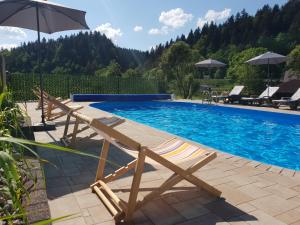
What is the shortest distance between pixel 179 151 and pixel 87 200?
3.56ft

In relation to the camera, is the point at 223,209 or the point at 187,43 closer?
the point at 223,209

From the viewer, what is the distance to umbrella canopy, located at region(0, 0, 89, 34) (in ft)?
17.6

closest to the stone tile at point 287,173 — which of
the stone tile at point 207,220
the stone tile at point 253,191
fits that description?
the stone tile at point 253,191

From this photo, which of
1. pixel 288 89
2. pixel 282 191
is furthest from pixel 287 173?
pixel 288 89

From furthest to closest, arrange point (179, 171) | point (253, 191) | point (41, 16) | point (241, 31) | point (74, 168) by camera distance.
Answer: point (241, 31) → point (41, 16) → point (74, 168) → point (253, 191) → point (179, 171)

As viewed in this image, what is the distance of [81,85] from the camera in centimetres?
1623

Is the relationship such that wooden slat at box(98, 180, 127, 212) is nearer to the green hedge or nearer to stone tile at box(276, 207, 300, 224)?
stone tile at box(276, 207, 300, 224)

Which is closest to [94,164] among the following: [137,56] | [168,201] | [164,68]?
[168,201]

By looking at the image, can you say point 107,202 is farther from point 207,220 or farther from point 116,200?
point 207,220

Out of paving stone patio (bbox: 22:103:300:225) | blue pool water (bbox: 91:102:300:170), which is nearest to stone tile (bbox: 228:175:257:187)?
paving stone patio (bbox: 22:103:300:225)

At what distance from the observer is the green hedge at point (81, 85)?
13983 mm

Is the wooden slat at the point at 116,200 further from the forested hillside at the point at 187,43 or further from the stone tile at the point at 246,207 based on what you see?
the forested hillside at the point at 187,43

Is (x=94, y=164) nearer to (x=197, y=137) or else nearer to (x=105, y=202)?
(x=105, y=202)

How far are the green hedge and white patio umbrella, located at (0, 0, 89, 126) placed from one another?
23.6ft
